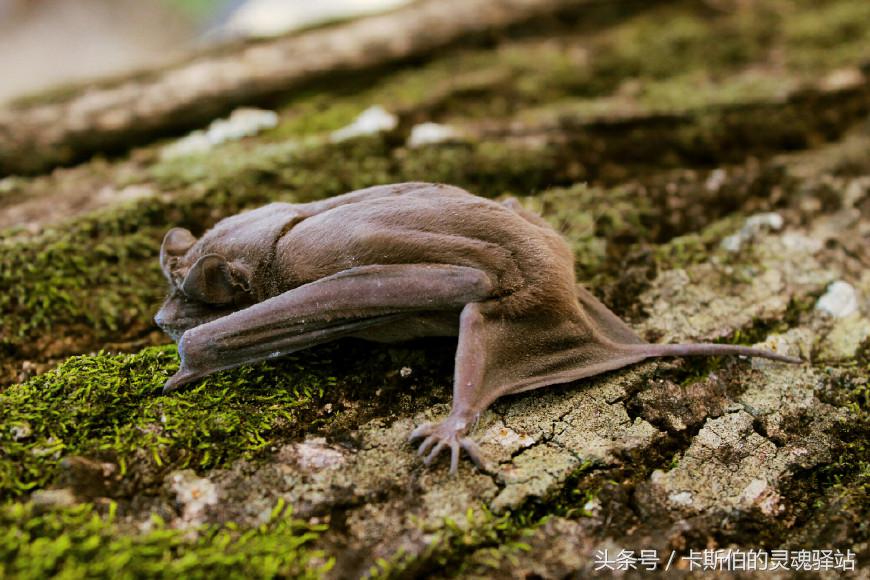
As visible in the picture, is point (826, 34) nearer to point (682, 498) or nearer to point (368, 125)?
point (368, 125)

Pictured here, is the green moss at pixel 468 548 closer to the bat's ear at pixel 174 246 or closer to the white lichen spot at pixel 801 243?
the bat's ear at pixel 174 246

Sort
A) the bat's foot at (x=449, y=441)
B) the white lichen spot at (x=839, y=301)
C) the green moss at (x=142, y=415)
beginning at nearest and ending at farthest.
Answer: the green moss at (x=142, y=415), the bat's foot at (x=449, y=441), the white lichen spot at (x=839, y=301)

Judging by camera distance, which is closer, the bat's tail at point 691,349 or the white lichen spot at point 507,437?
the white lichen spot at point 507,437

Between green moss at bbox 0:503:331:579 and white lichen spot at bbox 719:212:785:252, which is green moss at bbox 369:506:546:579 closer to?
green moss at bbox 0:503:331:579

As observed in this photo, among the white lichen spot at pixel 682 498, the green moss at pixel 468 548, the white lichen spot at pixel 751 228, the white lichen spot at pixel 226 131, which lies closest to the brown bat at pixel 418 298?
the green moss at pixel 468 548

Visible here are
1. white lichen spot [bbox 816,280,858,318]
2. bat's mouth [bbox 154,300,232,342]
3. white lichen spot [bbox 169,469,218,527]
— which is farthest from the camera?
white lichen spot [bbox 816,280,858,318]

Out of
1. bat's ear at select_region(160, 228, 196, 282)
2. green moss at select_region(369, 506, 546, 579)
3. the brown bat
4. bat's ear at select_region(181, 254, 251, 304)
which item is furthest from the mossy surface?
bat's ear at select_region(160, 228, 196, 282)

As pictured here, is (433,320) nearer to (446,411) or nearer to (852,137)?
(446,411)

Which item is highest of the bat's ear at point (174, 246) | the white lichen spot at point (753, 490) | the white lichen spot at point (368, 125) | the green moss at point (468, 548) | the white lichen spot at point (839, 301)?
the white lichen spot at point (368, 125)
